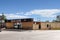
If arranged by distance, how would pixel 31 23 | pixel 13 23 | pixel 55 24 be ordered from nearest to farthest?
pixel 31 23
pixel 13 23
pixel 55 24

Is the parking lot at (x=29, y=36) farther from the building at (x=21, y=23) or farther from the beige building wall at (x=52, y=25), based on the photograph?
the beige building wall at (x=52, y=25)

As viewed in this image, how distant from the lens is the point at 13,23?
65688 mm

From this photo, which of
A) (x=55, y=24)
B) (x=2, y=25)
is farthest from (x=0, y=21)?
(x=55, y=24)

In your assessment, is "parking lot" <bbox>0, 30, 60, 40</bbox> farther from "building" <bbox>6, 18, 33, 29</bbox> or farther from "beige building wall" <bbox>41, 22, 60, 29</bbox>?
"beige building wall" <bbox>41, 22, 60, 29</bbox>

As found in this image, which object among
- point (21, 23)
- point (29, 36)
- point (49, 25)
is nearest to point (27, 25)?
point (21, 23)

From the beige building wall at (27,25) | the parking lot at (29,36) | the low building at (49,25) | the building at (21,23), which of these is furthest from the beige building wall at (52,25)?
the parking lot at (29,36)

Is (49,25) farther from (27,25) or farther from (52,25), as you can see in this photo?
(27,25)

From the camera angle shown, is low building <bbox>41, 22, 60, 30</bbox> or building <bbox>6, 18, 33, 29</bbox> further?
low building <bbox>41, 22, 60, 30</bbox>

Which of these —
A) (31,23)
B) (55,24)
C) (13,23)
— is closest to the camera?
(31,23)

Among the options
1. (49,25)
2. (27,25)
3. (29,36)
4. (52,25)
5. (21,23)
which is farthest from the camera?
(52,25)

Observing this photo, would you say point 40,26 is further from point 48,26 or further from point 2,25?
point 2,25

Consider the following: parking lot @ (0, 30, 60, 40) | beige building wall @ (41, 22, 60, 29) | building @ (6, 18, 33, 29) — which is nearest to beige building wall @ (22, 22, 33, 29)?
building @ (6, 18, 33, 29)

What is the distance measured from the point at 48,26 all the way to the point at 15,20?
1357cm

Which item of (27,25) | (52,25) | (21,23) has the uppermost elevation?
(21,23)
